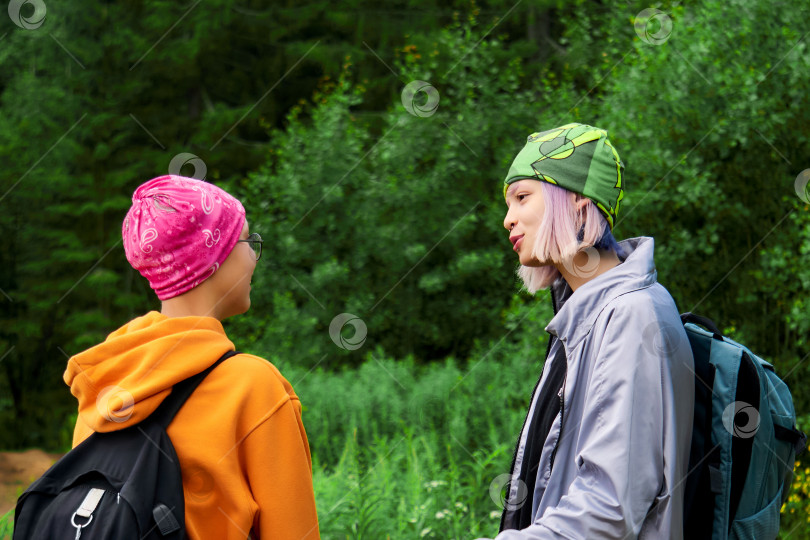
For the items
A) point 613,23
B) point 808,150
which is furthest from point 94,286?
point 808,150

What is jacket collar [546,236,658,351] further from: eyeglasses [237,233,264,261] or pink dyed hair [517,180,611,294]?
eyeglasses [237,233,264,261]

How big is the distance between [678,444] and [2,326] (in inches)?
455

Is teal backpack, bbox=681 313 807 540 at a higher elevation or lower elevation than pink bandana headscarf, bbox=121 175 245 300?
lower

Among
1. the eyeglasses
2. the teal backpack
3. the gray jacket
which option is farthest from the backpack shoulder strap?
the teal backpack

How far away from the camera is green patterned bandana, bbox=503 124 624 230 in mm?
1724

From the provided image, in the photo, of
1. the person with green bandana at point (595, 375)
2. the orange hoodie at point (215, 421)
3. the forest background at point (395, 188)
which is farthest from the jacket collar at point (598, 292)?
the forest background at point (395, 188)

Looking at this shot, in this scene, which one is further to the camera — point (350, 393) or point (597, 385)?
point (350, 393)

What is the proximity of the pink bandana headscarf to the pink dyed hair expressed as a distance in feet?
2.20

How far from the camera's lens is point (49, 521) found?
1363 mm

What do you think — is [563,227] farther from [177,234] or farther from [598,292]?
[177,234]

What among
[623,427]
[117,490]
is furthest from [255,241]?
Result: [623,427]

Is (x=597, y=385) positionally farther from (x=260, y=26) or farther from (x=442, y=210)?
(x=260, y=26)

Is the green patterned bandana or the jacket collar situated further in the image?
the green patterned bandana

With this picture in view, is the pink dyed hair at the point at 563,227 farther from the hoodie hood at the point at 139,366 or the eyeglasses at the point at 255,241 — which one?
the hoodie hood at the point at 139,366
